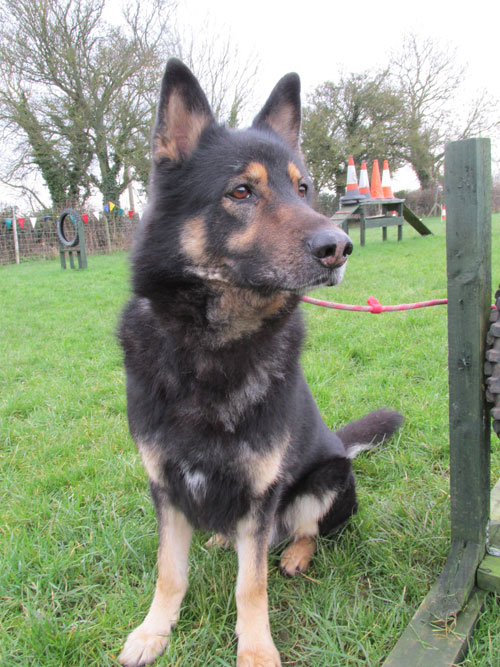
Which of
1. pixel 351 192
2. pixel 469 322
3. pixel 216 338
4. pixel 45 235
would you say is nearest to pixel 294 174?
pixel 216 338

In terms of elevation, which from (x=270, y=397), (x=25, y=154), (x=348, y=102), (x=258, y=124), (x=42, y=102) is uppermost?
(x=348, y=102)

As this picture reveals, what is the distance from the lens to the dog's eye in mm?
1813

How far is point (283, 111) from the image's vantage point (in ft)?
7.50

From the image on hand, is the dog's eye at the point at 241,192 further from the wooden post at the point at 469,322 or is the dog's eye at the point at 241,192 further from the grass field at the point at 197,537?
the wooden post at the point at 469,322

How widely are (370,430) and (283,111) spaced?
1.94 m

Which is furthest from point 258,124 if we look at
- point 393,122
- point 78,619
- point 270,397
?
point 393,122

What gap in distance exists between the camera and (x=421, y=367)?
13.6 feet

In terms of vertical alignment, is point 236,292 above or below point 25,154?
below

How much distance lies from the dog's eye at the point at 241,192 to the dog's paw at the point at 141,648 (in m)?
1.78

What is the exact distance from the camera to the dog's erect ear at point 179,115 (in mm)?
1874

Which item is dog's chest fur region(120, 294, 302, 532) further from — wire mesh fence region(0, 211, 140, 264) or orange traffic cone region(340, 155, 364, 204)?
wire mesh fence region(0, 211, 140, 264)

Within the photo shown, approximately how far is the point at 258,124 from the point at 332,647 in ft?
7.50

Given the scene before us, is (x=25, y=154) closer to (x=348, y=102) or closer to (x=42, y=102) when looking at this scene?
(x=42, y=102)

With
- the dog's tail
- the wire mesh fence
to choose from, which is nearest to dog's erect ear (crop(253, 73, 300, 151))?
A: the dog's tail
